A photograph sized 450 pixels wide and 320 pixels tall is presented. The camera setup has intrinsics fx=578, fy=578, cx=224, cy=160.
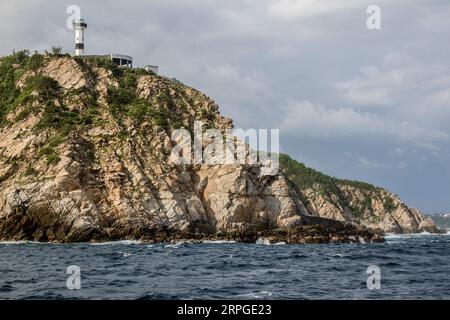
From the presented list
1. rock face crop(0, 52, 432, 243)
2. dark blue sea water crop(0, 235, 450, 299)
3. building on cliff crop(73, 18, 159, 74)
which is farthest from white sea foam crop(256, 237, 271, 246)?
building on cliff crop(73, 18, 159, 74)

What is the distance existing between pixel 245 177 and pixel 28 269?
2134 inches

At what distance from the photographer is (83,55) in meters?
114

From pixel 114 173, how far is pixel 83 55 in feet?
120

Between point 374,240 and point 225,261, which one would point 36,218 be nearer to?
point 225,261

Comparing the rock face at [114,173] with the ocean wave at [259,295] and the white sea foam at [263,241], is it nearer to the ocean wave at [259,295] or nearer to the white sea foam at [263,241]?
the white sea foam at [263,241]

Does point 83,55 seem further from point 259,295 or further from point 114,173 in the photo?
point 259,295

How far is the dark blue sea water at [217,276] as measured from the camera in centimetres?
3055

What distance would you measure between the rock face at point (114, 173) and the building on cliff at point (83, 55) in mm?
6457

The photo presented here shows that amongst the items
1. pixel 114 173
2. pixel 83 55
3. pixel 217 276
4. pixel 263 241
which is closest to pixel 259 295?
pixel 217 276

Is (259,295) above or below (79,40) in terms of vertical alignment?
below

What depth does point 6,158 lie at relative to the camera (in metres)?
86.9

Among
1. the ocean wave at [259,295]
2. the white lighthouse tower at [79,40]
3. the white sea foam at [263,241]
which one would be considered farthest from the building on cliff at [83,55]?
the ocean wave at [259,295]

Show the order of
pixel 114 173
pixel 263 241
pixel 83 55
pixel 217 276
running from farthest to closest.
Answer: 1. pixel 83 55
2. pixel 114 173
3. pixel 263 241
4. pixel 217 276
